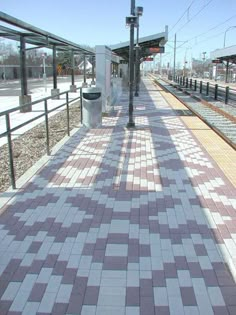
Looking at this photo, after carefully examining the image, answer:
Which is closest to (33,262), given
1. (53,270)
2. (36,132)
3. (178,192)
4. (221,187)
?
(53,270)

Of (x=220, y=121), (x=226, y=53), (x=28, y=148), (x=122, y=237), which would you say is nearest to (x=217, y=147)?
(x=28, y=148)

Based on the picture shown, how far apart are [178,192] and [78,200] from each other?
1373 mm

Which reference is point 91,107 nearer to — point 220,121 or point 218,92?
point 220,121

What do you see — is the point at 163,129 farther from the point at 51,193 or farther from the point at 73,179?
the point at 51,193

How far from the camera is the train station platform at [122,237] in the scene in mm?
2930

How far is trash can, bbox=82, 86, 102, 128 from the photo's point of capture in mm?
10430

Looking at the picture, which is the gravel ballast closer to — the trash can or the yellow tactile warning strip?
the trash can

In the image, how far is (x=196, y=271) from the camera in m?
3.29

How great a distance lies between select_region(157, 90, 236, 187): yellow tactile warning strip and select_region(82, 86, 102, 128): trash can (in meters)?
2.63

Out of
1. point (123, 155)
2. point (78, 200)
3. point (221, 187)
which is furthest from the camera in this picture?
point (123, 155)

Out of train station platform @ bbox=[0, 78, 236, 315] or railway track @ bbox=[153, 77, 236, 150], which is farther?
railway track @ bbox=[153, 77, 236, 150]

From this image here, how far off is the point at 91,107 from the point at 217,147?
12.5 feet

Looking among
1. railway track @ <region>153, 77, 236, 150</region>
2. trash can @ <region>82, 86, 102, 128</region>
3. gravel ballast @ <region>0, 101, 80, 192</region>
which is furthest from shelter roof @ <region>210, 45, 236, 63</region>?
trash can @ <region>82, 86, 102, 128</region>

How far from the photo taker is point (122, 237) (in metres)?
3.91
